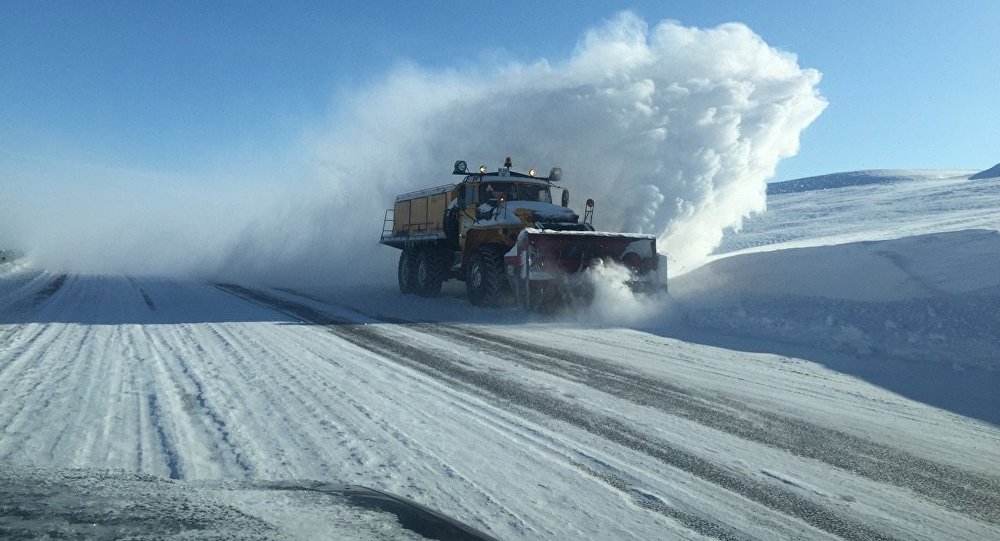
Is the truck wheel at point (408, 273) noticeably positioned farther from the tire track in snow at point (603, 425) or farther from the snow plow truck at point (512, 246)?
the tire track in snow at point (603, 425)

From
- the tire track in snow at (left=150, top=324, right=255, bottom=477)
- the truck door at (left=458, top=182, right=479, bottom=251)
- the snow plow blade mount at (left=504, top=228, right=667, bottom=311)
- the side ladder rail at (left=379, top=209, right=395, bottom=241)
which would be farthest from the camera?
the side ladder rail at (left=379, top=209, right=395, bottom=241)

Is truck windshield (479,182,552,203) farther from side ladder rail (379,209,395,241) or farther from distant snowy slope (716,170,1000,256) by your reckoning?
distant snowy slope (716,170,1000,256)

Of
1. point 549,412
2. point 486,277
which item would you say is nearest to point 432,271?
point 486,277

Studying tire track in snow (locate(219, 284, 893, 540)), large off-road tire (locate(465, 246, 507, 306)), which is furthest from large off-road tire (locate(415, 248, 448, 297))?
tire track in snow (locate(219, 284, 893, 540))

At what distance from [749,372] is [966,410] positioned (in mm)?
1850

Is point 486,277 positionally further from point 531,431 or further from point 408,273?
point 531,431

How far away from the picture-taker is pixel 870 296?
39.7 feet

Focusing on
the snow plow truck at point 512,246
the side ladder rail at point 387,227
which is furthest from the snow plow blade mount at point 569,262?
the side ladder rail at point 387,227

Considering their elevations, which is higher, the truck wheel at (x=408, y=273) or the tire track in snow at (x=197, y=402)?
the truck wheel at (x=408, y=273)

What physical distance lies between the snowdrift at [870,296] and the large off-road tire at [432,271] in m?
5.35

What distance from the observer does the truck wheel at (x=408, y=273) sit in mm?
16297

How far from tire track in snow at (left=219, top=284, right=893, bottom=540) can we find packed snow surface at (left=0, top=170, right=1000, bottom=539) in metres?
0.02

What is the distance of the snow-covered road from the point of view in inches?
125

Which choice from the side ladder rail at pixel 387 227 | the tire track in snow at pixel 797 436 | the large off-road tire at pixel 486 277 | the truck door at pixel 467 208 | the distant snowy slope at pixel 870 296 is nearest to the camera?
the tire track in snow at pixel 797 436
